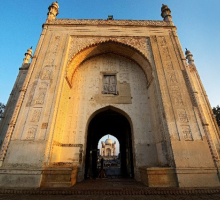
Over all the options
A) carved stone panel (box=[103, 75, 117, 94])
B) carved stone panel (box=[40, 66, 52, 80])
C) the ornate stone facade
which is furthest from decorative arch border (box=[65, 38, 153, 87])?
carved stone panel (box=[103, 75, 117, 94])

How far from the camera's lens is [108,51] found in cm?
778

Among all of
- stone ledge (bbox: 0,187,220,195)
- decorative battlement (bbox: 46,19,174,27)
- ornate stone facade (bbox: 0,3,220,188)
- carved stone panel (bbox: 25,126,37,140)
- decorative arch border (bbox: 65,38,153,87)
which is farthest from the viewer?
decorative battlement (bbox: 46,19,174,27)

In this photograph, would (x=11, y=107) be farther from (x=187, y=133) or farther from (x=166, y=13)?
(x=166, y=13)

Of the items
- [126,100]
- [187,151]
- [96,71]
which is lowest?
[187,151]

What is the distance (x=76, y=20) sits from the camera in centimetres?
795

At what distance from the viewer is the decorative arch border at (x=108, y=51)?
6.76m

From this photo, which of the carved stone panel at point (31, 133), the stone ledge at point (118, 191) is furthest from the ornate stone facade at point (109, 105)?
the stone ledge at point (118, 191)

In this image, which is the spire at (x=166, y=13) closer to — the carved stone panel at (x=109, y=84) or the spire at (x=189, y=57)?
the spire at (x=189, y=57)

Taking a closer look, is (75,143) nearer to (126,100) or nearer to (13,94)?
(126,100)

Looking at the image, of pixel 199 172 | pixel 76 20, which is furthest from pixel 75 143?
pixel 76 20

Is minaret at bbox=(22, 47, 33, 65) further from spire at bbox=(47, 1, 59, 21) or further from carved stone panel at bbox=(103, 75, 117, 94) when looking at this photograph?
carved stone panel at bbox=(103, 75, 117, 94)

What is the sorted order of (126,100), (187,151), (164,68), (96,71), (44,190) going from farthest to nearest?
(96,71) < (126,100) < (164,68) < (187,151) < (44,190)

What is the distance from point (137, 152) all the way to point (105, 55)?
547 centimetres

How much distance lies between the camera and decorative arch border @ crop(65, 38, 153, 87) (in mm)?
6758
